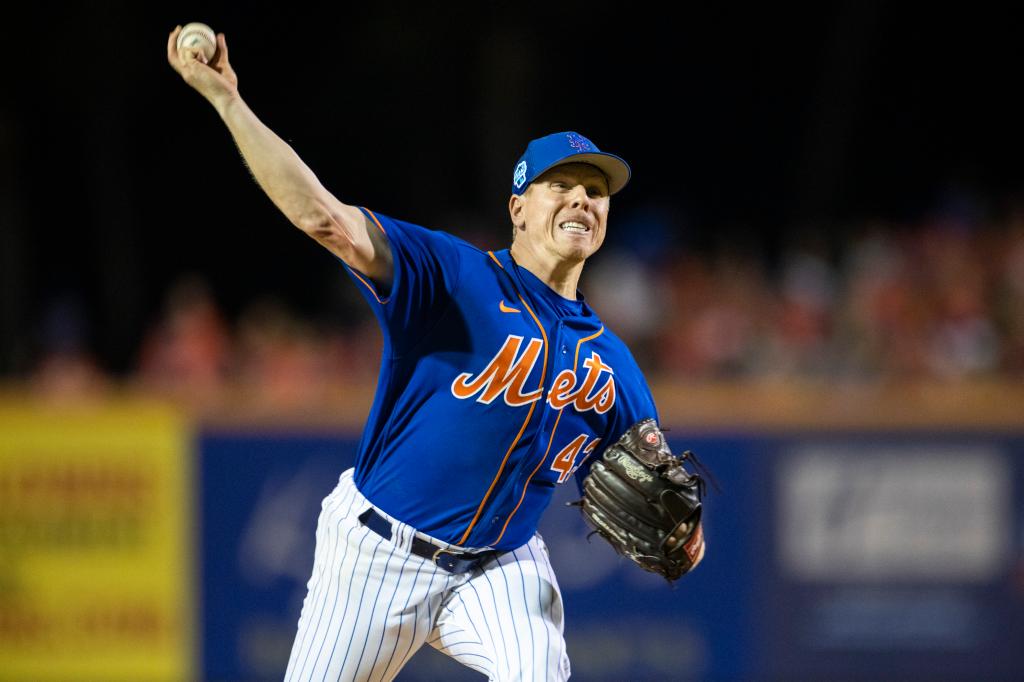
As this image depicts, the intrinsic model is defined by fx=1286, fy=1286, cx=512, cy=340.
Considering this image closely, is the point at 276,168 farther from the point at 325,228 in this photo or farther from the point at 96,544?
the point at 96,544

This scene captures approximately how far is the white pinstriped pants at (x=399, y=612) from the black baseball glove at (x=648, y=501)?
28 cm

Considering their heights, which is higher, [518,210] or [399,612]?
[518,210]

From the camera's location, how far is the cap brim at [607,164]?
3.25 metres

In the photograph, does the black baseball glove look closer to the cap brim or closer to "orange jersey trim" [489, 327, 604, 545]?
"orange jersey trim" [489, 327, 604, 545]

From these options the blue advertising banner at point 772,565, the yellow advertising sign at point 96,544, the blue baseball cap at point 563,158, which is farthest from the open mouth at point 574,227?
the yellow advertising sign at point 96,544

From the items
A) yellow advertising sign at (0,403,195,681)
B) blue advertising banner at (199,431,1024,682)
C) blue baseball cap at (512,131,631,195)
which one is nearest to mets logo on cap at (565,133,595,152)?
blue baseball cap at (512,131,631,195)

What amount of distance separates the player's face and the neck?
0.02 metres

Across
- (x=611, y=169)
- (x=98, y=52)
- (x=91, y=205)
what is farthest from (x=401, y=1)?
(x=611, y=169)

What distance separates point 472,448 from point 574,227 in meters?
0.61

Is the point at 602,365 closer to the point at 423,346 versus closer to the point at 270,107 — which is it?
the point at 423,346

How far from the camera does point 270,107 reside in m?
11.4

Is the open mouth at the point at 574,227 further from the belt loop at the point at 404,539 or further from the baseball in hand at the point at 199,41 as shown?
the baseball in hand at the point at 199,41

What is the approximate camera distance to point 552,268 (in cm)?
333

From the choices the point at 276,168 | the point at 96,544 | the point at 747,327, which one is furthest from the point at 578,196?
the point at 747,327
